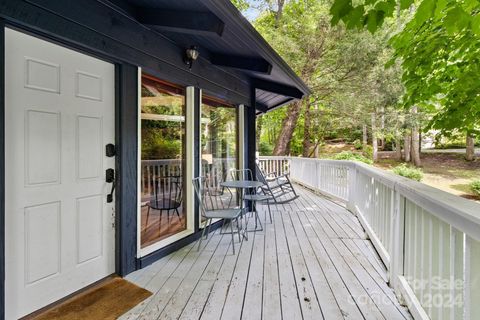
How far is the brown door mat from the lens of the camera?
193 centimetres

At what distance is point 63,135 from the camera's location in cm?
210

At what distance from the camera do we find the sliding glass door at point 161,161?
2.88m

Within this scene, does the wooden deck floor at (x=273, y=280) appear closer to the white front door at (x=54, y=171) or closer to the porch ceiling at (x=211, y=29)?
the white front door at (x=54, y=171)

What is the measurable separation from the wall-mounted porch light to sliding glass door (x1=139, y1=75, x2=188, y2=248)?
1.08 ft

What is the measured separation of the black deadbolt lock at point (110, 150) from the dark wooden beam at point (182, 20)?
1.16 metres

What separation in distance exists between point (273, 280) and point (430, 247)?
1.27m

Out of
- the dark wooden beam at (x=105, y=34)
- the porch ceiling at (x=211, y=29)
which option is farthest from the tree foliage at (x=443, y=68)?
the dark wooden beam at (x=105, y=34)

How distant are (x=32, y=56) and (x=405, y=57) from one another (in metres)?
3.34

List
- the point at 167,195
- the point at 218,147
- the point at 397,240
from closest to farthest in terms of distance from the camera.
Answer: the point at 397,240
the point at 167,195
the point at 218,147

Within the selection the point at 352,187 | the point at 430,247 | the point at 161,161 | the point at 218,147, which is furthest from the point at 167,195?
the point at 352,187

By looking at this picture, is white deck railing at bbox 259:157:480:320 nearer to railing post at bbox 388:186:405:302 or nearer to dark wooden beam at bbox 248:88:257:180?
railing post at bbox 388:186:405:302

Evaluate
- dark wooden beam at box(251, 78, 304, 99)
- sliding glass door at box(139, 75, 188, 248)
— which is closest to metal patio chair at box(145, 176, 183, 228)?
sliding glass door at box(139, 75, 188, 248)

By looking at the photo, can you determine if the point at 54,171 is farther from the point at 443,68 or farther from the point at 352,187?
the point at 352,187

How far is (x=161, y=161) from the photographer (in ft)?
10.3
